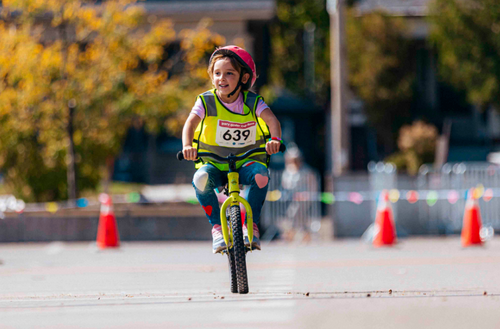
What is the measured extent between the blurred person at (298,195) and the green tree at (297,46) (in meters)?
17.4

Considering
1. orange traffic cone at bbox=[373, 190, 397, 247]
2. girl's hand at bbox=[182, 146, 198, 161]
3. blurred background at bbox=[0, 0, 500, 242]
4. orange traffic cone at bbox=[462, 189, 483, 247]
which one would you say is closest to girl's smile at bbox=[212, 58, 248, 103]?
girl's hand at bbox=[182, 146, 198, 161]

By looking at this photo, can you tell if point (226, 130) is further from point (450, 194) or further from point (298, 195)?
point (450, 194)

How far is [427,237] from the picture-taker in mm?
15961

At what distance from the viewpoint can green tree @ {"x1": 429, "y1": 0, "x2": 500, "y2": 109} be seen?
25828mm

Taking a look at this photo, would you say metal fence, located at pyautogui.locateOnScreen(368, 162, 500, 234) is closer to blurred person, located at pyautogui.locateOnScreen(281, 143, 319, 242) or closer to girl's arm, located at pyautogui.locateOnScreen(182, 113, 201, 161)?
blurred person, located at pyautogui.locateOnScreen(281, 143, 319, 242)

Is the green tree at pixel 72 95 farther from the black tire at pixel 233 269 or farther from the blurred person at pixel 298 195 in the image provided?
the black tire at pixel 233 269

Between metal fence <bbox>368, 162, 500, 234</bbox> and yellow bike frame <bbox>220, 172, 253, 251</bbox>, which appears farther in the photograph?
metal fence <bbox>368, 162, 500, 234</bbox>

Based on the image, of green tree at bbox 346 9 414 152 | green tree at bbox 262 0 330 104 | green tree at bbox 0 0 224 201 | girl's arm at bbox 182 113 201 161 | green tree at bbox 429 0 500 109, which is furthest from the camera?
green tree at bbox 262 0 330 104

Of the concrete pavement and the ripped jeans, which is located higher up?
the ripped jeans

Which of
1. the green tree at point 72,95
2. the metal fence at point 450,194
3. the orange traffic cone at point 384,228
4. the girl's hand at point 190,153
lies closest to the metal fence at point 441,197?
the metal fence at point 450,194

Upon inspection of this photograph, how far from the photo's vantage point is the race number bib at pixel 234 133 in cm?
664

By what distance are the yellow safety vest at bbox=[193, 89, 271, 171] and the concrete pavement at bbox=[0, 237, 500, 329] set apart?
116cm

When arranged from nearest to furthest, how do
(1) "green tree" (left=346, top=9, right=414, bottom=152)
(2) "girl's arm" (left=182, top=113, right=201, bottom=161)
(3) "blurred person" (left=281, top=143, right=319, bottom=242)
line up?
(2) "girl's arm" (left=182, top=113, right=201, bottom=161)
(3) "blurred person" (left=281, top=143, right=319, bottom=242)
(1) "green tree" (left=346, top=9, right=414, bottom=152)

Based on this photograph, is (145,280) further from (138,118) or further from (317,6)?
(317,6)
